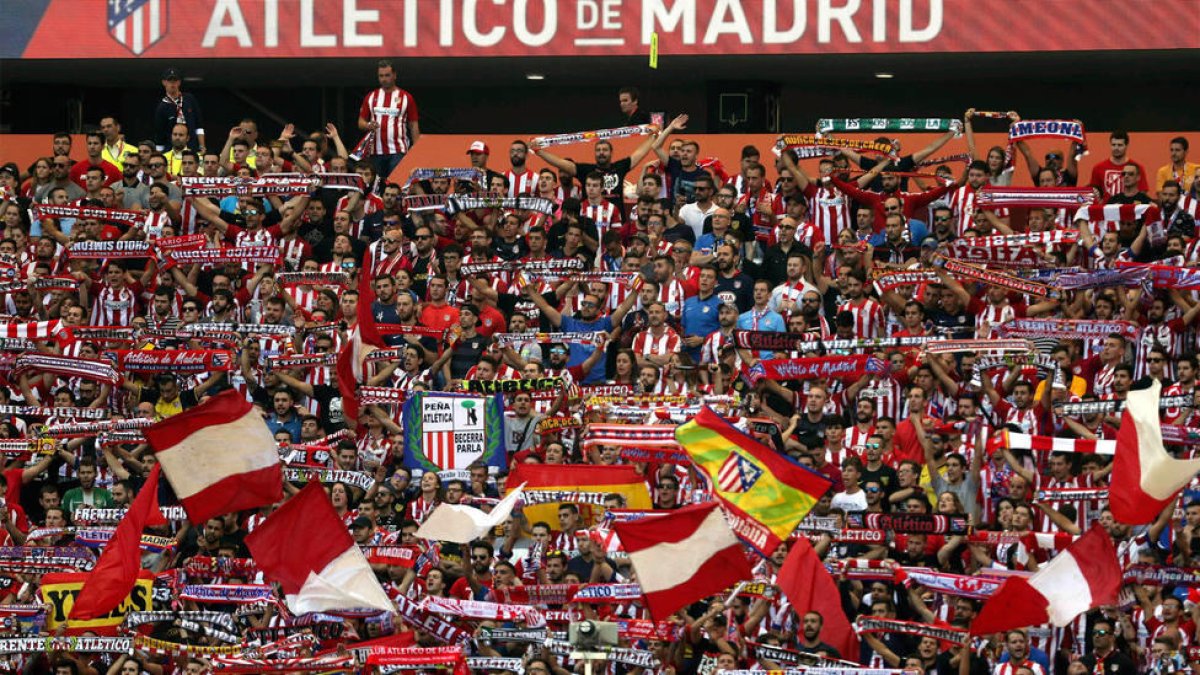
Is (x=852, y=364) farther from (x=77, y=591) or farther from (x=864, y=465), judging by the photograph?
(x=77, y=591)

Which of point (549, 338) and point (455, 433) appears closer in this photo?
point (455, 433)

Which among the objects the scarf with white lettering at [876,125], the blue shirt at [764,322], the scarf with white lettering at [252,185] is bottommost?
the blue shirt at [764,322]

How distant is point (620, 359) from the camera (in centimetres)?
2330

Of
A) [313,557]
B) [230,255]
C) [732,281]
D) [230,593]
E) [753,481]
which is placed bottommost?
[230,593]

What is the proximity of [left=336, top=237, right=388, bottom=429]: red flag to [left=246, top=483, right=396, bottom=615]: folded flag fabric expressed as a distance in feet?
10.1

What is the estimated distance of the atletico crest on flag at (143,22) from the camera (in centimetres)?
3108

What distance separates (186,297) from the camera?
25750 mm

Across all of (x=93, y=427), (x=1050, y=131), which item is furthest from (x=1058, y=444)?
(x=93, y=427)

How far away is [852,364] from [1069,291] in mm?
2218

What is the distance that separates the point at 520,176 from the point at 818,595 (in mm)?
7864

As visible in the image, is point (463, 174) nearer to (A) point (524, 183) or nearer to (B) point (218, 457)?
(A) point (524, 183)

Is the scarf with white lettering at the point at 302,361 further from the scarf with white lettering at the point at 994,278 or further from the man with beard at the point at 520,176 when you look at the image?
the scarf with white lettering at the point at 994,278

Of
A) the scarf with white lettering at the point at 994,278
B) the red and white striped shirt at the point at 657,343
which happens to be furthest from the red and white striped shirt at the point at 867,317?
the red and white striped shirt at the point at 657,343

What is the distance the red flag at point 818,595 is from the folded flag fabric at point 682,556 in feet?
1.33
